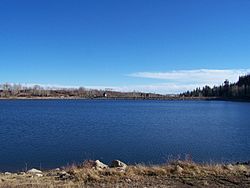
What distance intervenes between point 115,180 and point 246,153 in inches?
913

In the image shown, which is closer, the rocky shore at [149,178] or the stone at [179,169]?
the rocky shore at [149,178]

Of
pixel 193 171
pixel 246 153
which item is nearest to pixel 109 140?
pixel 246 153

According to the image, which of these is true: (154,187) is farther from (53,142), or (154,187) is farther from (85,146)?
(53,142)

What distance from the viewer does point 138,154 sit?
33.2m

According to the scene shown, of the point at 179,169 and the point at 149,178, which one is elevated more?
the point at 179,169

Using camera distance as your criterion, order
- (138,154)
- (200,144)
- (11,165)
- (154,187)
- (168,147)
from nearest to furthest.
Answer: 1. (154,187)
2. (11,165)
3. (138,154)
4. (168,147)
5. (200,144)

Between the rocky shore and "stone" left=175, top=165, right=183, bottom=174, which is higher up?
"stone" left=175, top=165, right=183, bottom=174

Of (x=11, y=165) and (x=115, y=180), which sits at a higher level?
(x=115, y=180)

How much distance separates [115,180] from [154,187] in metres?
1.90

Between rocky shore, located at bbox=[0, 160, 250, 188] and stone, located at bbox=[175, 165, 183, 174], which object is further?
stone, located at bbox=[175, 165, 183, 174]

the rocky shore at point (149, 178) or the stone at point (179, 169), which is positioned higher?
the stone at point (179, 169)

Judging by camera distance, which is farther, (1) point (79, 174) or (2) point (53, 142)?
(2) point (53, 142)

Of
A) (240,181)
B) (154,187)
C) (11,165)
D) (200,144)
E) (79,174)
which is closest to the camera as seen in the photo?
(154,187)

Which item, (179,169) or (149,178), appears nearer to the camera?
(149,178)
